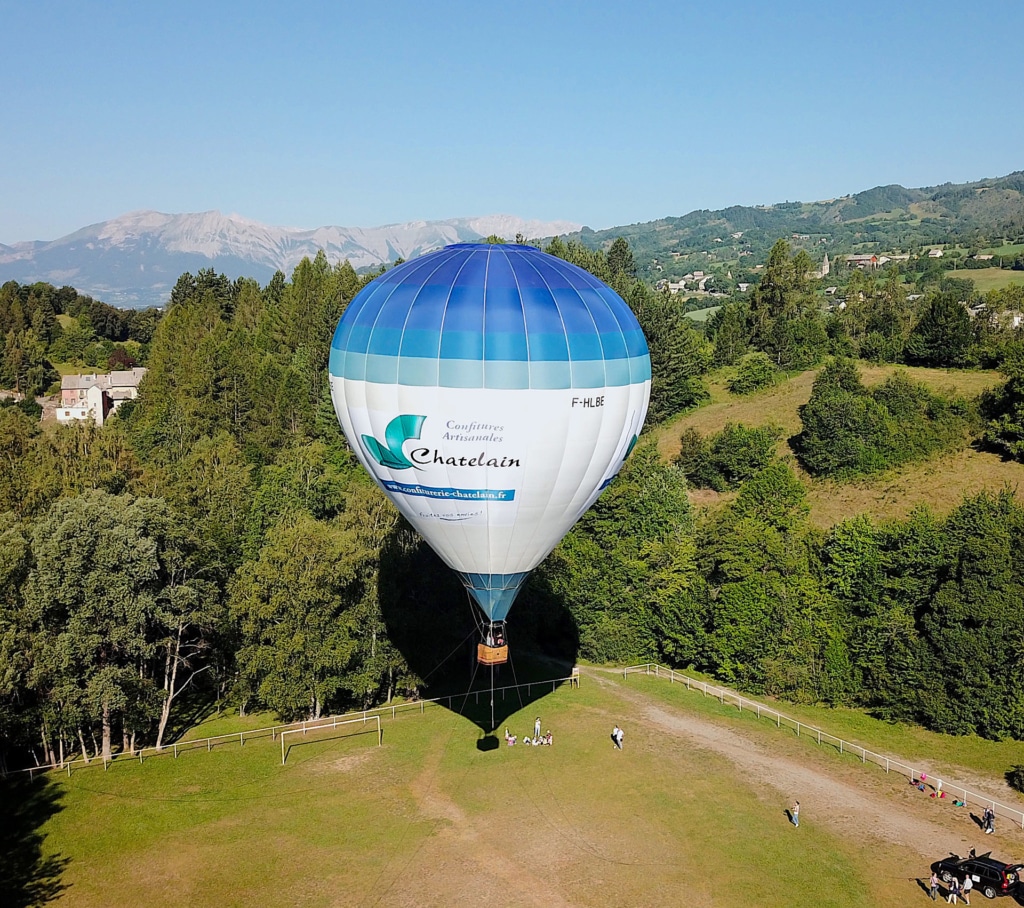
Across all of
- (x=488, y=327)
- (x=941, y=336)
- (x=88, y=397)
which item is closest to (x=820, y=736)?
(x=488, y=327)

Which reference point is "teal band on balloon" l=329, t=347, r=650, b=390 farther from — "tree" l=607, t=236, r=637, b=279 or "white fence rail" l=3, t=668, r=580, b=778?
"tree" l=607, t=236, r=637, b=279

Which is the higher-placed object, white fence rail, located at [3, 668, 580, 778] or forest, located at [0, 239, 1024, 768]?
forest, located at [0, 239, 1024, 768]

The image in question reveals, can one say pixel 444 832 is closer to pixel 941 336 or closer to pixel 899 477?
pixel 899 477

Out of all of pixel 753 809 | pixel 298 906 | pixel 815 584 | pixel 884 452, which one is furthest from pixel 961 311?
pixel 298 906

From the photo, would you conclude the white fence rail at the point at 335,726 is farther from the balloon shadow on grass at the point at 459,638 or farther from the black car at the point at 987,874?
the black car at the point at 987,874

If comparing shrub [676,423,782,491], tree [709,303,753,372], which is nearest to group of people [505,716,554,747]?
shrub [676,423,782,491]

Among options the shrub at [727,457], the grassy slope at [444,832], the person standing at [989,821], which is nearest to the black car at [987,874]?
the grassy slope at [444,832]
